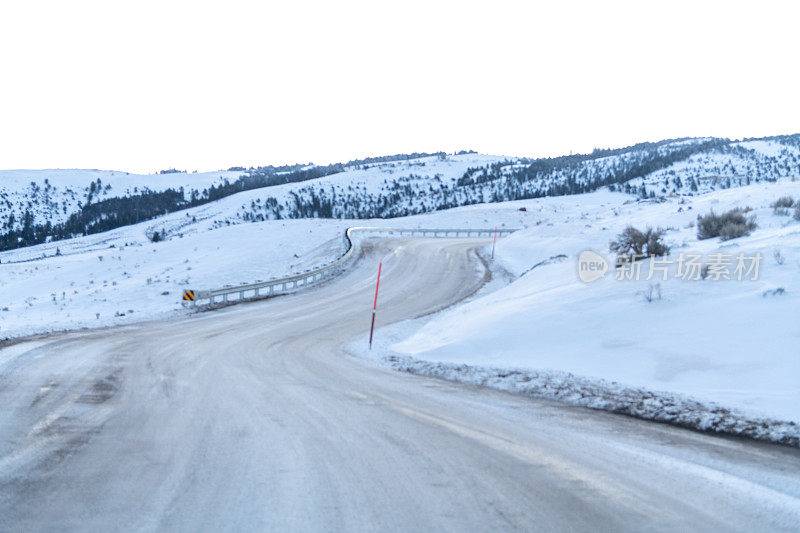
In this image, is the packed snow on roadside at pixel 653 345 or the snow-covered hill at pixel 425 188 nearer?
the packed snow on roadside at pixel 653 345

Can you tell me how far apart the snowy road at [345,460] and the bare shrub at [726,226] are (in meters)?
10.3

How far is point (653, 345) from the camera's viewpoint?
9.16 meters

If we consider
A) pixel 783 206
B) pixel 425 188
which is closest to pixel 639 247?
pixel 783 206

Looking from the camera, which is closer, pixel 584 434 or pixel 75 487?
pixel 75 487

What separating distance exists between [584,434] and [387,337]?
955cm

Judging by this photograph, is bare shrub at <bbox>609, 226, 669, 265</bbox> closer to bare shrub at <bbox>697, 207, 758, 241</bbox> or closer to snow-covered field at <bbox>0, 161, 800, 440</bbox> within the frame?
snow-covered field at <bbox>0, 161, 800, 440</bbox>

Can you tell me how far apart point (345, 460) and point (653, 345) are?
6.15 m

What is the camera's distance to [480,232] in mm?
50000

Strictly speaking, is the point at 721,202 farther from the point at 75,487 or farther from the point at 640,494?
the point at 75,487

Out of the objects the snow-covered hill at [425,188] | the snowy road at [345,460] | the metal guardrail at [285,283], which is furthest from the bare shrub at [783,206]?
the snow-covered hill at [425,188]

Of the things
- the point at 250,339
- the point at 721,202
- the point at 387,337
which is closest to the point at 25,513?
the point at 250,339

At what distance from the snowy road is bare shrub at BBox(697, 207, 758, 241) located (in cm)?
1033

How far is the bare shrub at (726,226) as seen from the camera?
15.0 m

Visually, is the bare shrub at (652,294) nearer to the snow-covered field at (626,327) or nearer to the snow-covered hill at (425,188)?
the snow-covered field at (626,327)
